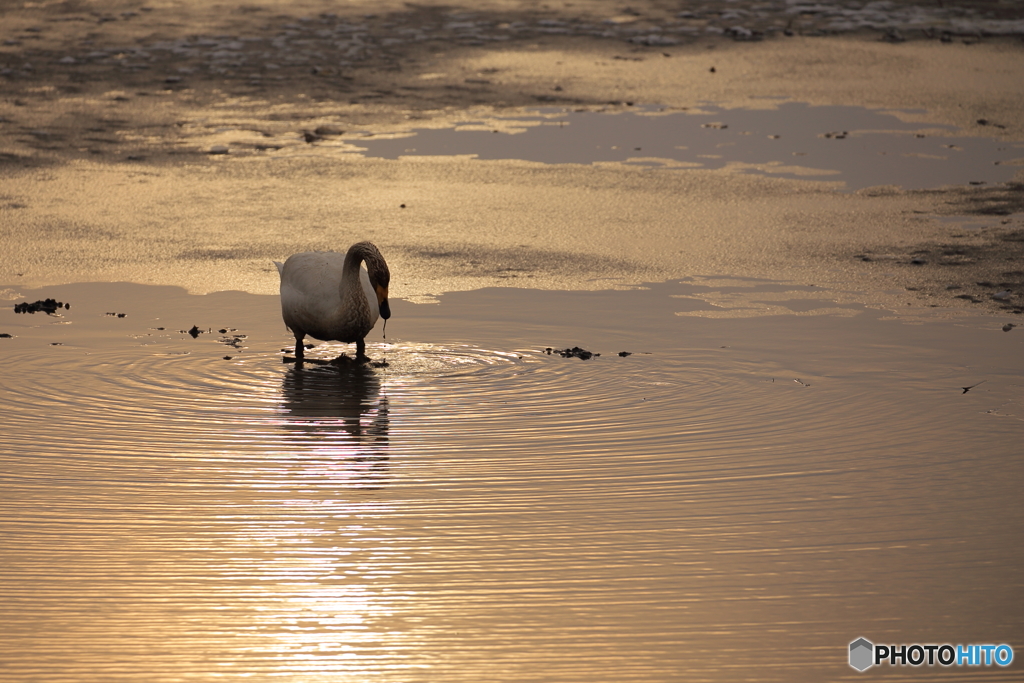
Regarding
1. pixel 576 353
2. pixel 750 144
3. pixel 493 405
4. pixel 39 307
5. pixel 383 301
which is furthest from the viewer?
pixel 750 144

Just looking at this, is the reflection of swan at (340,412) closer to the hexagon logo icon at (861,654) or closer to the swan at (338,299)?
the swan at (338,299)

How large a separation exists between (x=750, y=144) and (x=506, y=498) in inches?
331

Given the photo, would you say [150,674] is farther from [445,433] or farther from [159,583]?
[445,433]

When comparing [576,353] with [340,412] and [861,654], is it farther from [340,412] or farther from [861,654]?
[861,654]

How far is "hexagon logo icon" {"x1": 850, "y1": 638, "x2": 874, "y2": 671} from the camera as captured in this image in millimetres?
4227

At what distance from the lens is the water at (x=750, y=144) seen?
12.2m

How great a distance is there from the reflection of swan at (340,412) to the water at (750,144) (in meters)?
5.45

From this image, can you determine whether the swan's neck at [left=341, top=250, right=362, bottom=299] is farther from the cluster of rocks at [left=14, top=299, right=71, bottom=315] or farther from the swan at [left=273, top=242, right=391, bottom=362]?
the cluster of rocks at [left=14, top=299, right=71, bottom=315]

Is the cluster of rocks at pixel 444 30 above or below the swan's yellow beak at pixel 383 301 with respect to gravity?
above

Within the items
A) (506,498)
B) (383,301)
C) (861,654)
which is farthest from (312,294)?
(861,654)

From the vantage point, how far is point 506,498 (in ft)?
18.0

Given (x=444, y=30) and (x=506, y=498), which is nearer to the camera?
(x=506, y=498)

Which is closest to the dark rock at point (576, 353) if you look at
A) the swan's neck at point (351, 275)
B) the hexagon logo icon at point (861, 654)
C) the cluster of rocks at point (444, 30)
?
the swan's neck at point (351, 275)

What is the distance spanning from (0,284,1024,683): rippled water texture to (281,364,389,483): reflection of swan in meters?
0.03
